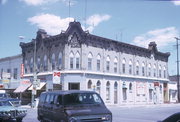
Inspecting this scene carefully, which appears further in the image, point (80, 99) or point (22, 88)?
point (22, 88)

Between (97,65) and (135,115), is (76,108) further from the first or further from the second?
(97,65)

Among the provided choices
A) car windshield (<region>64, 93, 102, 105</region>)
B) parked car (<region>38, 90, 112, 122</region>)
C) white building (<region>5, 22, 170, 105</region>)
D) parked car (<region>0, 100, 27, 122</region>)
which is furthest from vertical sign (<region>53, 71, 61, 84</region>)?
car windshield (<region>64, 93, 102, 105</region>)

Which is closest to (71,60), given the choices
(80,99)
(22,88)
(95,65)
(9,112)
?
(95,65)

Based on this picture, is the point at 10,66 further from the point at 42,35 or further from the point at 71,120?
the point at 71,120

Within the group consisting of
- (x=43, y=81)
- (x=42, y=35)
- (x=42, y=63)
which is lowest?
(x=43, y=81)

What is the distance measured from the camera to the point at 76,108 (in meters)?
11.5

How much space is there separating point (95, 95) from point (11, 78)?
41.6 metres

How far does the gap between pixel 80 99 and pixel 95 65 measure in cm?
3030

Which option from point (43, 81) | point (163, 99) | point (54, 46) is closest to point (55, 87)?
point (43, 81)

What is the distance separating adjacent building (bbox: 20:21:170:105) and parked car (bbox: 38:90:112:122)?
82.4ft

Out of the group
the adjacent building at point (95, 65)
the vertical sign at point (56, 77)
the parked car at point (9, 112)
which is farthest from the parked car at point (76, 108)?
the adjacent building at point (95, 65)

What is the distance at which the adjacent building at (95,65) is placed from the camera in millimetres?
40175

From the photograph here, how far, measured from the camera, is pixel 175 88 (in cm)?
6462

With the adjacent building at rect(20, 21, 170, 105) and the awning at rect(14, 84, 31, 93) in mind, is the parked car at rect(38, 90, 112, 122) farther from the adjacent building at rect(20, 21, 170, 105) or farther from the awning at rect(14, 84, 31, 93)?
the awning at rect(14, 84, 31, 93)
